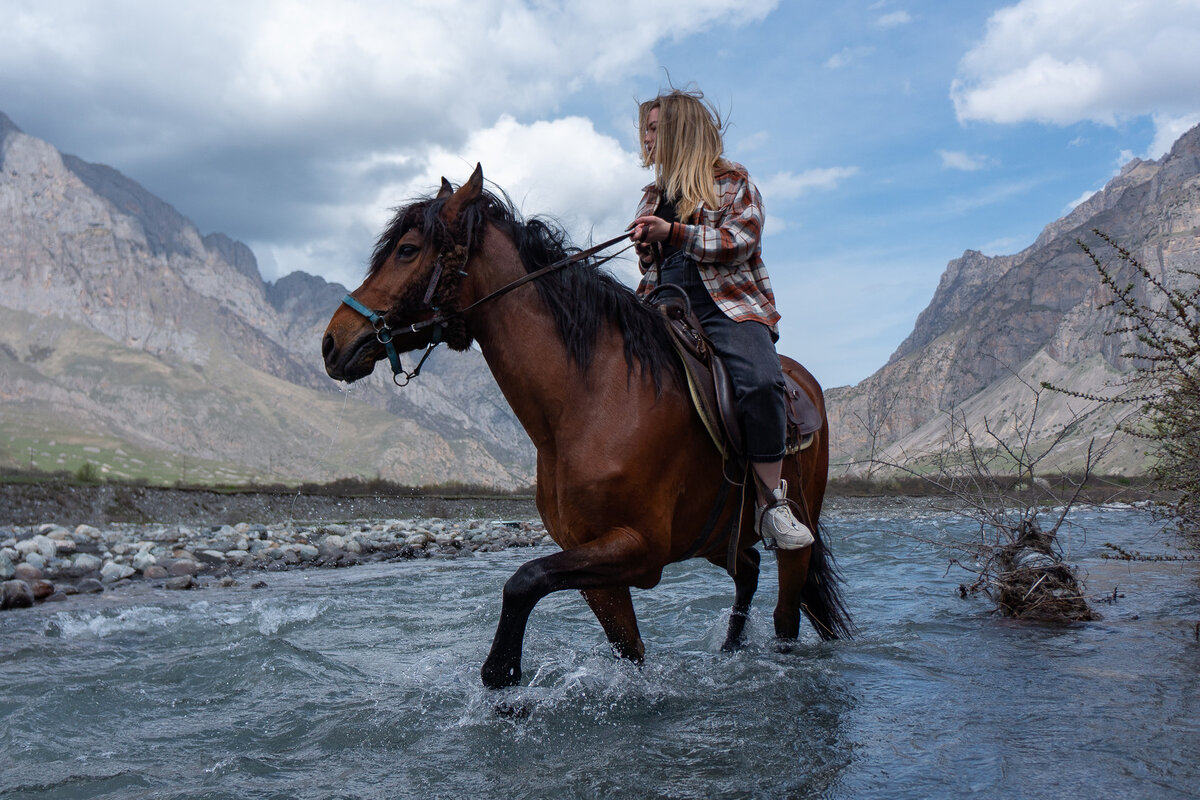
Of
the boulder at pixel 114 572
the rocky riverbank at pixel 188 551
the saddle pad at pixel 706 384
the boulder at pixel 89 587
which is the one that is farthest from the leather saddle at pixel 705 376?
the boulder at pixel 114 572

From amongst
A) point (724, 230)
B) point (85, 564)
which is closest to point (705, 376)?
point (724, 230)

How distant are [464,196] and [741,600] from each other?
372 cm

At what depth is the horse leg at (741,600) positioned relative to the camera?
237 inches

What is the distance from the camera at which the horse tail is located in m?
6.14

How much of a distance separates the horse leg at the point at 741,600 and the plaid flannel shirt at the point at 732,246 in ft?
6.28

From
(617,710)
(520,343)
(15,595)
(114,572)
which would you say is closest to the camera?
(520,343)

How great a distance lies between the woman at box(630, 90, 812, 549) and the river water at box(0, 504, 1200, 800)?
3.98 feet

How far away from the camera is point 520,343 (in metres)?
4.29

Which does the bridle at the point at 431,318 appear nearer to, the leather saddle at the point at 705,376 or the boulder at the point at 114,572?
the leather saddle at the point at 705,376

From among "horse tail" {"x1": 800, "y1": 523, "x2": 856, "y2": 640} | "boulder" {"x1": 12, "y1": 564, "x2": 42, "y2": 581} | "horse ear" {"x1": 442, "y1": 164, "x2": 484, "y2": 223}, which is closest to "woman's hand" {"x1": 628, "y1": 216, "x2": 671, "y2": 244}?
"horse ear" {"x1": 442, "y1": 164, "x2": 484, "y2": 223}

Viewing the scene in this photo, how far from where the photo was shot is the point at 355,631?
776 cm

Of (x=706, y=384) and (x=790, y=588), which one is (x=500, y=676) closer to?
(x=706, y=384)

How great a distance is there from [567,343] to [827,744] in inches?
94.9

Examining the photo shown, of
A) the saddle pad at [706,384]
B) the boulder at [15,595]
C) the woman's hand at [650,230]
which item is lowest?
the boulder at [15,595]
